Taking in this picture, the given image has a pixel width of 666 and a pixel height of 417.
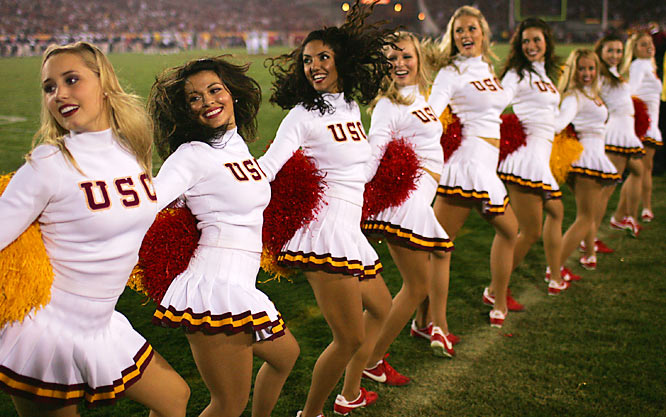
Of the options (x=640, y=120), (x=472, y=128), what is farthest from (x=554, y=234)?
(x=640, y=120)

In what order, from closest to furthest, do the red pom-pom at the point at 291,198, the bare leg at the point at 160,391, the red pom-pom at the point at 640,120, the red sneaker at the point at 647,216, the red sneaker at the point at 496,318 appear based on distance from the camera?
1. the bare leg at the point at 160,391
2. the red pom-pom at the point at 291,198
3. the red sneaker at the point at 496,318
4. the red pom-pom at the point at 640,120
5. the red sneaker at the point at 647,216

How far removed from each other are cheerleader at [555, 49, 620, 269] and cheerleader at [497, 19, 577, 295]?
31 centimetres

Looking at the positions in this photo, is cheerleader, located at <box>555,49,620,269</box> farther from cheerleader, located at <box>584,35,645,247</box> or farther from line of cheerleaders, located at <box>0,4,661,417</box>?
cheerleader, located at <box>584,35,645,247</box>

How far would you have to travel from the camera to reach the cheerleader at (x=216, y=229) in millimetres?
1848

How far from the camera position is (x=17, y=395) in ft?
4.96

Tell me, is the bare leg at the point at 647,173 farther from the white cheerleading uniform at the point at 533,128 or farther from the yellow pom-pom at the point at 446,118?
the yellow pom-pom at the point at 446,118

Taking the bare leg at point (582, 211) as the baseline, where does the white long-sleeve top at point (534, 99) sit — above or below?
above

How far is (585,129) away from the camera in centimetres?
429

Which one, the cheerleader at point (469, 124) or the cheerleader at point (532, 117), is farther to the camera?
the cheerleader at point (532, 117)

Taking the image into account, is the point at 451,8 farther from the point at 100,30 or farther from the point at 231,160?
the point at 231,160

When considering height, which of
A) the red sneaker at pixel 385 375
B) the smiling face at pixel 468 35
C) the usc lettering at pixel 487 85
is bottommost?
the red sneaker at pixel 385 375

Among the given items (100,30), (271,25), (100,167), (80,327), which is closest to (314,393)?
(80,327)

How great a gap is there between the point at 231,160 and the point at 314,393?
108 cm

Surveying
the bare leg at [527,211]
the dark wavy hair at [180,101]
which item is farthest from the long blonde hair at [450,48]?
the dark wavy hair at [180,101]
